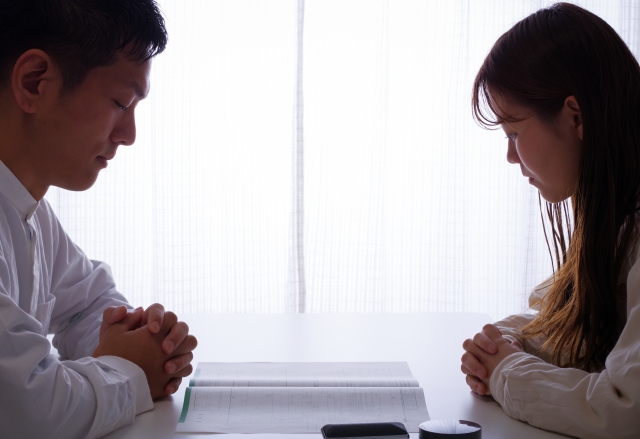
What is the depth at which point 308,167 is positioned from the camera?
2.61 m

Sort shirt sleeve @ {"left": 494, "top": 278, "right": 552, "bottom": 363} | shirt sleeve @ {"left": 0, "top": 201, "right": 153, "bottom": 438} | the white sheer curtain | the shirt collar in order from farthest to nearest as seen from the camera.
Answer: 1. the white sheer curtain
2. shirt sleeve @ {"left": 494, "top": 278, "right": 552, "bottom": 363}
3. the shirt collar
4. shirt sleeve @ {"left": 0, "top": 201, "right": 153, "bottom": 438}

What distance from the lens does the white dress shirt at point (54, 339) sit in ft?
2.32

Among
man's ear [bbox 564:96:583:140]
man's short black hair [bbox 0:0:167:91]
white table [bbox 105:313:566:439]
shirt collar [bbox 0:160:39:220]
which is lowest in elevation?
white table [bbox 105:313:566:439]

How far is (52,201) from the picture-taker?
8.44 ft

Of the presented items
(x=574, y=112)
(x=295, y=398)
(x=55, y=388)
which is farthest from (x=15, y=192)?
(x=574, y=112)

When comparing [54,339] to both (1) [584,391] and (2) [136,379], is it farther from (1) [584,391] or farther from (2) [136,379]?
(1) [584,391]

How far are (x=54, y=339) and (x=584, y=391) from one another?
2.91 feet

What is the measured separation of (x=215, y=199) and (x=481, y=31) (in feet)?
4.38

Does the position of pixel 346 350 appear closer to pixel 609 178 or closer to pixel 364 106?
pixel 609 178

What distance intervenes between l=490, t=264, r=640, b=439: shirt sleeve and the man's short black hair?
2.46 ft

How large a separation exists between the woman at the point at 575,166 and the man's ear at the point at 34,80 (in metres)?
0.69

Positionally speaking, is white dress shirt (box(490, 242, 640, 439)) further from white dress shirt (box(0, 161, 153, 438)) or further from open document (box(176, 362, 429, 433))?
white dress shirt (box(0, 161, 153, 438))

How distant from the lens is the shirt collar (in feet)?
3.00

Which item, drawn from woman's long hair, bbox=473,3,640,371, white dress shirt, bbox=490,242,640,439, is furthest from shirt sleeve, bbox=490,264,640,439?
woman's long hair, bbox=473,3,640,371
